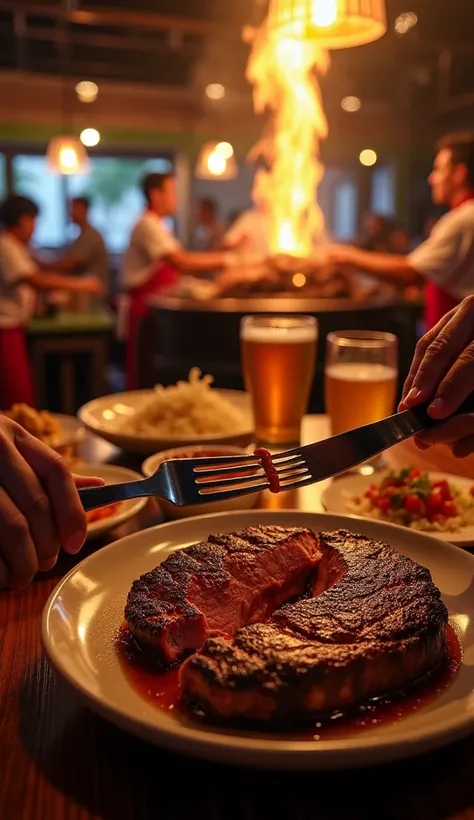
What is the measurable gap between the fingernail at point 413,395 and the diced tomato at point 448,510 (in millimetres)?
330

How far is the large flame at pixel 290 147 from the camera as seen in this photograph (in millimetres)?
5223

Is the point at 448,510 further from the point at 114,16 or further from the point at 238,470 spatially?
the point at 114,16

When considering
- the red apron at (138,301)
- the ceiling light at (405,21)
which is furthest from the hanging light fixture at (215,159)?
the ceiling light at (405,21)

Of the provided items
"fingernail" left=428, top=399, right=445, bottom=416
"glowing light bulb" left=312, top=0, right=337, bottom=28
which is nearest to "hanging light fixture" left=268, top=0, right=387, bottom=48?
"glowing light bulb" left=312, top=0, right=337, bottom=28

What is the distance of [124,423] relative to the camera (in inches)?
85.4

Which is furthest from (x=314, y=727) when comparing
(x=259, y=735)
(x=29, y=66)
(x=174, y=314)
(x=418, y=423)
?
(x=29, y=66)

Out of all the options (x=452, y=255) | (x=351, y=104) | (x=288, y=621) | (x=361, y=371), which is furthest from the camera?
(x=351, y=104)

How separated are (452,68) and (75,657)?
520 inches

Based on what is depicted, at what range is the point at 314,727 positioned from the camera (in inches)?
32.7

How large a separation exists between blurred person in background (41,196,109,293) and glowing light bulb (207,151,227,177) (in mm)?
2881

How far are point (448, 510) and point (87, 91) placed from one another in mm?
12083

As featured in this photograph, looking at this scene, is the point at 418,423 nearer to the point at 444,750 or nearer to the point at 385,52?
the point at 444,750

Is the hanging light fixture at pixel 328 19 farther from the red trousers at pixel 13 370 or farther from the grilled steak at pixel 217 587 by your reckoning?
the red trousers at pixel 13 370

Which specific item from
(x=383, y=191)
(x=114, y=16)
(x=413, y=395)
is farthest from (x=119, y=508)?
(x=383, y=191)
